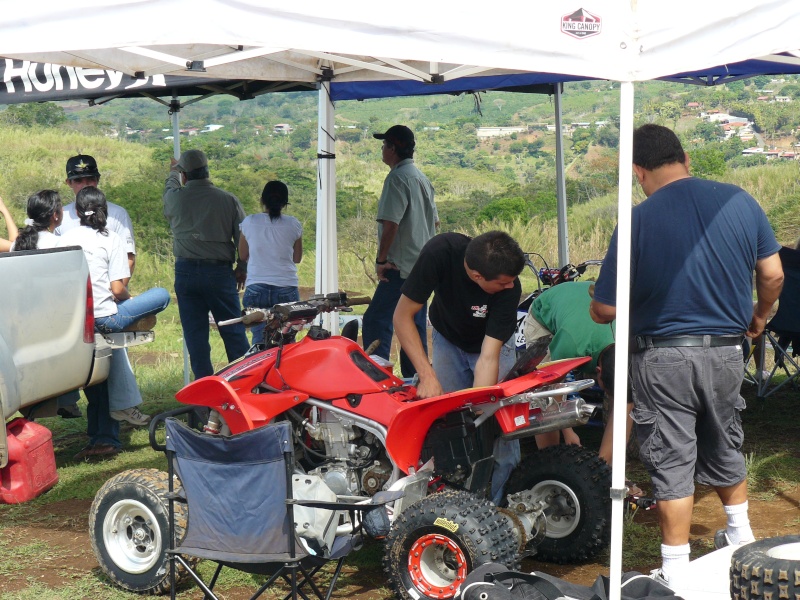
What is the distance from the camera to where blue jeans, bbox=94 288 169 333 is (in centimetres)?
643

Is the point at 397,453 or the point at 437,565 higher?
the point at 397,453

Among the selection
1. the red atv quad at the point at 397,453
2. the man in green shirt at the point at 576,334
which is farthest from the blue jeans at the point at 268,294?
the red atv quad at the point at 397,453

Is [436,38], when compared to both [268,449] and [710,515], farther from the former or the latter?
[710,515]

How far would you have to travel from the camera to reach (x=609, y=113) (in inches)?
1087

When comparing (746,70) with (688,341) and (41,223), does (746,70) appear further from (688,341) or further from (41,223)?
(41,223)

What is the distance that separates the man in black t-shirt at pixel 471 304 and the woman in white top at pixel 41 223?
A: 9.35ft

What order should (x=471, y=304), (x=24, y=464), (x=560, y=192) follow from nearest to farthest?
(x=471, y=304)
(x=24, y=464)
(x=560, y=192)

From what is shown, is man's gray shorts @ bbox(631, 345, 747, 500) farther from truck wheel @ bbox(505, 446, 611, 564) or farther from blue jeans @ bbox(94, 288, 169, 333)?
blue jeans @ bbox(94, 288, 169, 333)

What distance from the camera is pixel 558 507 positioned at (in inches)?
173

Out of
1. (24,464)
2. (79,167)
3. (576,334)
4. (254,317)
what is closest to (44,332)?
(24,464)

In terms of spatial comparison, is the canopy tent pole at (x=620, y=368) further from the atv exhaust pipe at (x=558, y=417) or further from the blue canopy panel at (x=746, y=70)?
the blue canopy panel at (x=746, y=70)

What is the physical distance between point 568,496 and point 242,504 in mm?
1517

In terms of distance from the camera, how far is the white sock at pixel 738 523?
385 cm

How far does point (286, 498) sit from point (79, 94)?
3749 mm
